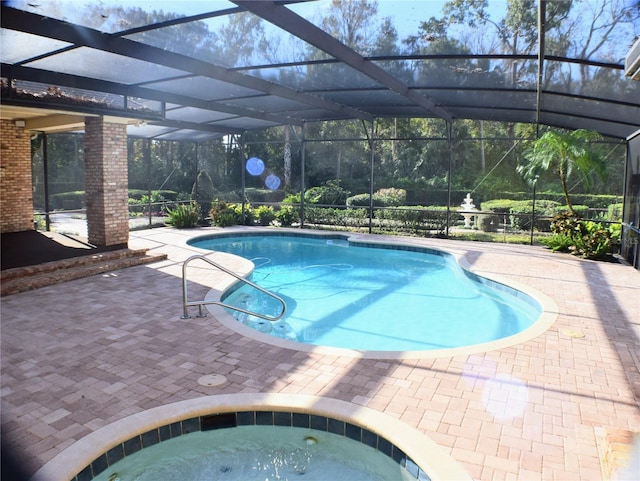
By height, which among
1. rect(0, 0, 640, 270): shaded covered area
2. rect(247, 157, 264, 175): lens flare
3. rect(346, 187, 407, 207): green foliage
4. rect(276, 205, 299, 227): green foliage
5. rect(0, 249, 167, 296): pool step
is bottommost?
rect(0, 249, 167, 296): pool step

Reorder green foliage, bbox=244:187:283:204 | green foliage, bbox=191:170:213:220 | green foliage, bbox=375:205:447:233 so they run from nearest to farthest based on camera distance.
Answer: green foliage, bbox=375:205:447:233 < green foliage, bbox=191:170:213:220 < green foliage, bbox=244:187:283:204

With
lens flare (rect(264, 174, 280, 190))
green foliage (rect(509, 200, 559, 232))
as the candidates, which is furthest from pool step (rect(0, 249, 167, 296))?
lens flare (rect(264, 174, 280, 190))

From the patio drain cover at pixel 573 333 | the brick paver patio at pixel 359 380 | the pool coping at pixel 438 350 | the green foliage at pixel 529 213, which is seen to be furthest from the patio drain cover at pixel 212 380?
the green foliage at pixel 529 213

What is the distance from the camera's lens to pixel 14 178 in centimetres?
948

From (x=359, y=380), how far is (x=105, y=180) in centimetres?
686

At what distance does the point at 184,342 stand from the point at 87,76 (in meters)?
5.07

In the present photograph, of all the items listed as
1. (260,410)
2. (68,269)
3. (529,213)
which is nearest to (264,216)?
(68,269)

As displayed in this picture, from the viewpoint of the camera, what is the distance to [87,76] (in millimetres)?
7715

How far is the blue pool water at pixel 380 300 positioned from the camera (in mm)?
6480

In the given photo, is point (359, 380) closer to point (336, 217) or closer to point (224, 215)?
point (224, 215)

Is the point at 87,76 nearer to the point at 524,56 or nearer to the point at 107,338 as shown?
the point at 107,338

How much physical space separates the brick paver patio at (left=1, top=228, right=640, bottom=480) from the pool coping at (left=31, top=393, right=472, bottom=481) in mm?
91

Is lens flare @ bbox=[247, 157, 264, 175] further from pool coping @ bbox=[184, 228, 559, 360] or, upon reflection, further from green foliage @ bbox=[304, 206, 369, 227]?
pool coping @ bbox=[184, 228, 559, 360]

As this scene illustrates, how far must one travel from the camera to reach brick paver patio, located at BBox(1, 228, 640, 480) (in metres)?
3.25
